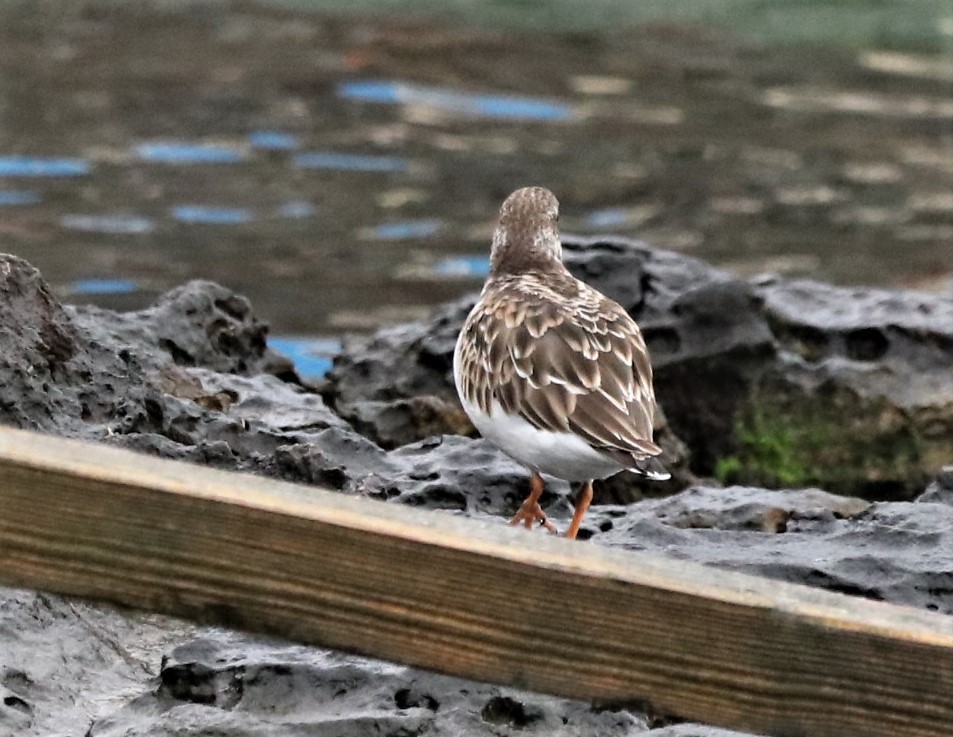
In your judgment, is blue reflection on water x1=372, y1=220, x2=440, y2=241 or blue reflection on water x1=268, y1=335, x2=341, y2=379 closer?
blue reflection on water x1=268, y1=335, x2=341, y2=379

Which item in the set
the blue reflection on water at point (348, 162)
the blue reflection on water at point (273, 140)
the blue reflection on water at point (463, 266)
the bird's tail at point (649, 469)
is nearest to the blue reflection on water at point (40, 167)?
the blue reflection on water at point (273, 140)

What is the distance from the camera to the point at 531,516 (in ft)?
16.6

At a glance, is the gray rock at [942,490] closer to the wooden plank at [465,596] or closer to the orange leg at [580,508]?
the orange leg at [580,508]

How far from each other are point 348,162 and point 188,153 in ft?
4.59

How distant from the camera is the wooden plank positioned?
2.70 metres

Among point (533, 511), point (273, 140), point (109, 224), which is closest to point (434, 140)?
point (273, 140)

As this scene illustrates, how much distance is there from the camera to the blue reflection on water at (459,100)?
53.2ft

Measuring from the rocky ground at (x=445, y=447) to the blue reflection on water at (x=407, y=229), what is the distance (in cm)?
543

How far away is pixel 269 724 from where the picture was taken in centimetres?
378

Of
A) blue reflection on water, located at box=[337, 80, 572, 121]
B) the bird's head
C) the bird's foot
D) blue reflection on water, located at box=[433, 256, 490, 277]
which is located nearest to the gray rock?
the bird's foot

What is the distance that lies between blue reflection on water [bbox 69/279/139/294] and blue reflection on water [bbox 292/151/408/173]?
335cm

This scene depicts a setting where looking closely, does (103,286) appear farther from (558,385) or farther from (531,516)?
(558,385)

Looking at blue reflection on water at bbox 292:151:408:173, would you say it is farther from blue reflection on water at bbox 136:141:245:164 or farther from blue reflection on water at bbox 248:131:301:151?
blue reflection on water at bbox 136:141:245:164

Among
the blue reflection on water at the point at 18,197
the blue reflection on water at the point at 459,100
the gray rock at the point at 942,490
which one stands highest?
the gray rock at the point at 942,490
